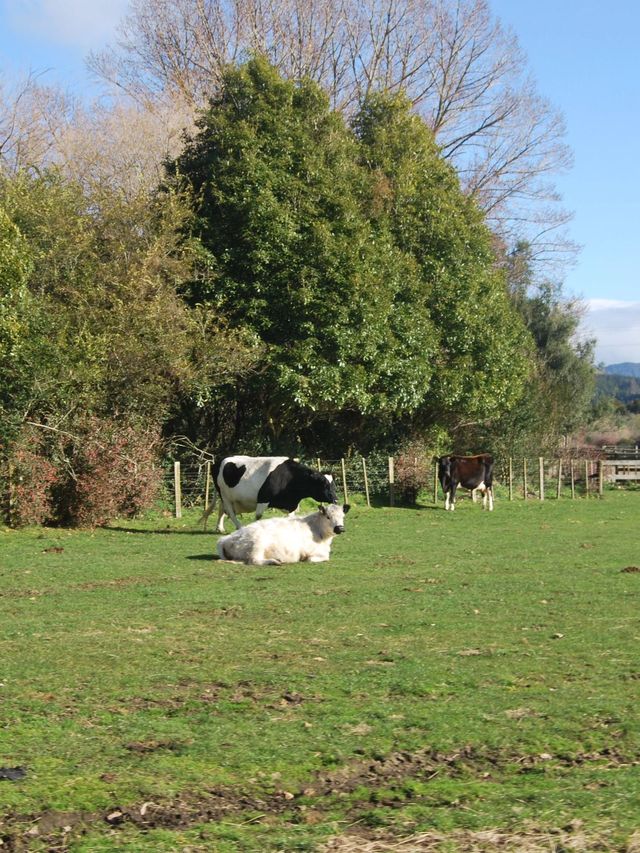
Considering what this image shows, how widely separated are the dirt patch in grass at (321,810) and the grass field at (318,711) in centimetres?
1

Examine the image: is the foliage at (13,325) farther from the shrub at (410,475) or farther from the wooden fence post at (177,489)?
the shrub at (410,475)

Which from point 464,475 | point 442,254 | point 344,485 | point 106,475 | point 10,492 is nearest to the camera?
point 10,492

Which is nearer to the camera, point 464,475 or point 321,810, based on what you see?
point 321,810

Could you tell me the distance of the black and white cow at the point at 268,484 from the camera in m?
19.6

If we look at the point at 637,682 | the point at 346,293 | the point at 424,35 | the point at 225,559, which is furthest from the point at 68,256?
the point at 424,35

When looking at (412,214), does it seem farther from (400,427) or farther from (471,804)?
(471,804)

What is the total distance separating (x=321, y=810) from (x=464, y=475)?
25860mm

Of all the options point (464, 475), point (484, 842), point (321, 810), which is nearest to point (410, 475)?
point (464, 475)

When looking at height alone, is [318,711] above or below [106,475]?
below

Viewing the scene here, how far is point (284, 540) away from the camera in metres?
14.9

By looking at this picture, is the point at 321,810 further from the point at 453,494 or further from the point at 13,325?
the point at 453,494

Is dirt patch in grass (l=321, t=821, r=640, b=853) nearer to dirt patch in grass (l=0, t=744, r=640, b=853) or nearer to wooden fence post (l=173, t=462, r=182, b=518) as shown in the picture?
dirt patch in grass (l=0, t=744, r=640, b=853)

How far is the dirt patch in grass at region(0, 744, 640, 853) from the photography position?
4574 mm

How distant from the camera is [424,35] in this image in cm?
4384
